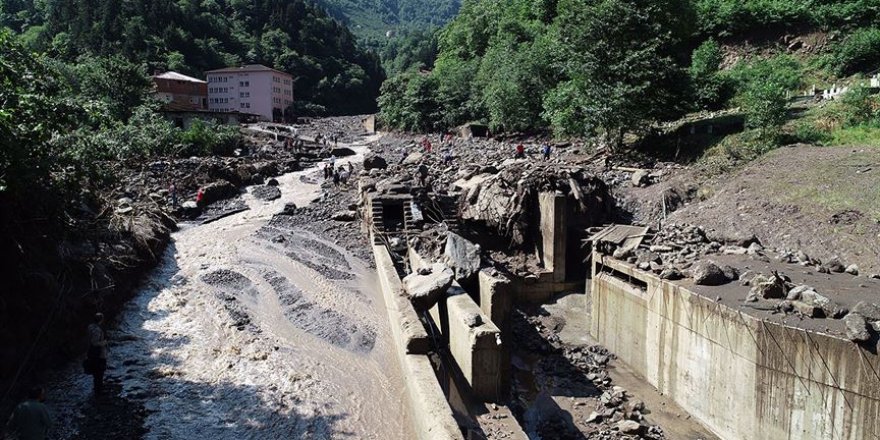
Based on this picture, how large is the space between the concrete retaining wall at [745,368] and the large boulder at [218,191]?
22.6 m

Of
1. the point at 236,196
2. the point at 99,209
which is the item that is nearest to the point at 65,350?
the point at 99,209

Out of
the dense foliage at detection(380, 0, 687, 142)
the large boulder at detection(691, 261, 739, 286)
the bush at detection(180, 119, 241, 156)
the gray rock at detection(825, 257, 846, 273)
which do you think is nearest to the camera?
the large boulder at detection(691, 261, 739, 286)

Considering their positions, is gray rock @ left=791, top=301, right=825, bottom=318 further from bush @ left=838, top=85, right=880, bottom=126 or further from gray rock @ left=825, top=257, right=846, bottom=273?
bush @ left=838, top=85, right=880, bottom=126

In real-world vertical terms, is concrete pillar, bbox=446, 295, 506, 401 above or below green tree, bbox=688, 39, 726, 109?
below

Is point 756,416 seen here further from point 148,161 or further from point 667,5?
point 148,161

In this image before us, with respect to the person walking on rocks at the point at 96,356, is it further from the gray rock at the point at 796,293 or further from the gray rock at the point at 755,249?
the gray rock at the point at 755,249

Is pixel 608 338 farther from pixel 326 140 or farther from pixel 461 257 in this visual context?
pixel 326 140

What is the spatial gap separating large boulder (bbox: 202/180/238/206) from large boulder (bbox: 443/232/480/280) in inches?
677

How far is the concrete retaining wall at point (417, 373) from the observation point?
29.2 ft

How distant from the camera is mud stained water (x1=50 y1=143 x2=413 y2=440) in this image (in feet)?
35.7

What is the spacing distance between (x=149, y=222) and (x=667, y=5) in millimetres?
24670

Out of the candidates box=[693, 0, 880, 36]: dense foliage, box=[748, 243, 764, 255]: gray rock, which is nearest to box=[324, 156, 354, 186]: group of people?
box=[693, 0, 880, 36]: dense foliage

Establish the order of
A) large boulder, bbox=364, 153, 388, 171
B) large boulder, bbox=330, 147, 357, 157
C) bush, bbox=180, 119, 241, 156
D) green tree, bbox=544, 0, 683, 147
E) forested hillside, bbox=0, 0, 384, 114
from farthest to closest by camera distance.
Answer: forested hillside, bbox=0, 0, 384, 114, large boulder, bbox=330, 147, 357, 157, bush, bbox=180, 119, 241, 156, large boulder, bbox=364, 153, 388, 171, green tree, bbox=544, 0, 683, 147

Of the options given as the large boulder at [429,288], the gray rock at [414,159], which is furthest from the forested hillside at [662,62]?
the large boulder at [429,288]
